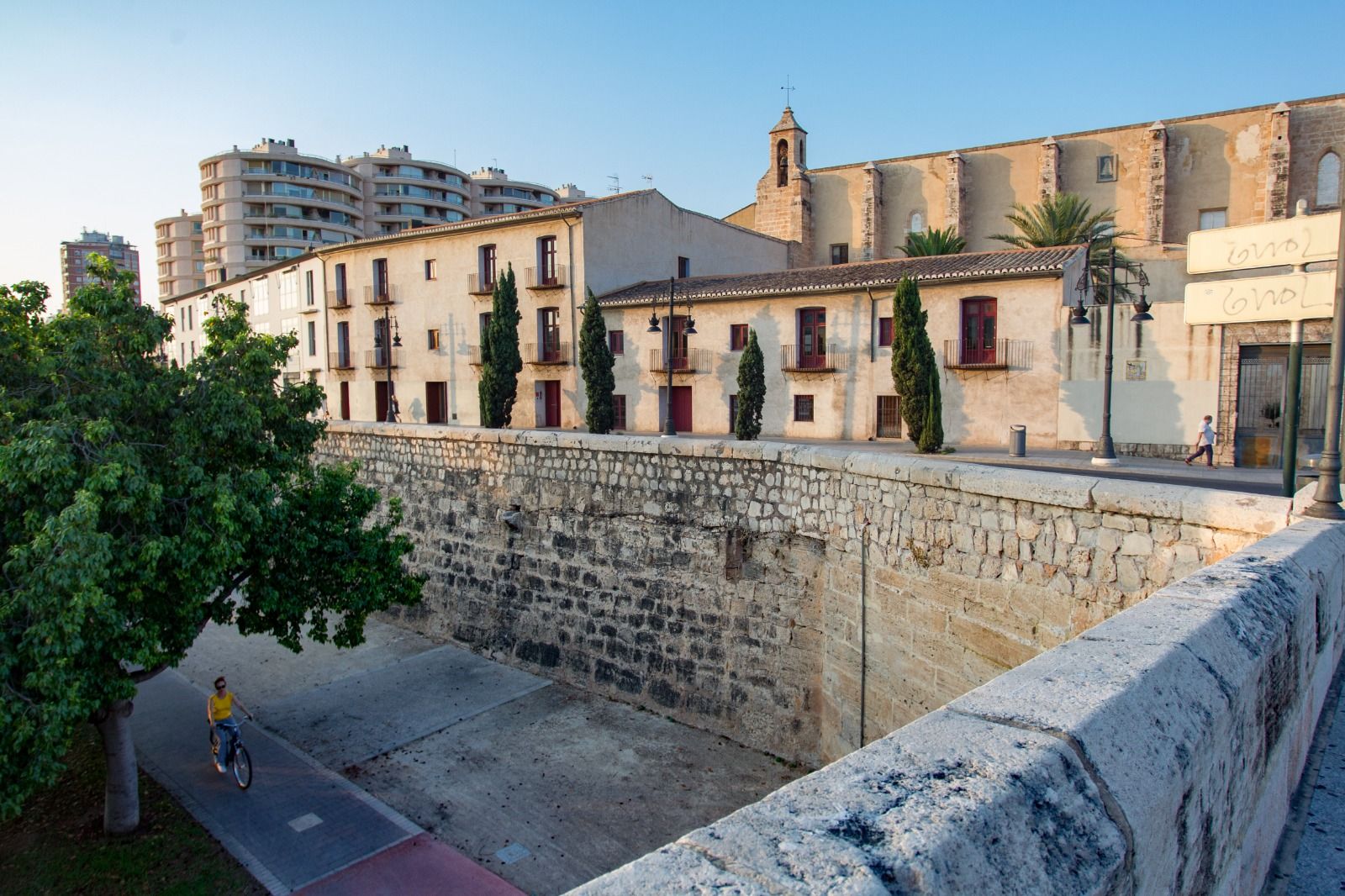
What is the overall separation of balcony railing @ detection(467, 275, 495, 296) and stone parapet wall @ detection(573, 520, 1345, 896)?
3215 centimetres

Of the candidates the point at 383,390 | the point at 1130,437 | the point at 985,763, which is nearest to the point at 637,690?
the point at 985,763

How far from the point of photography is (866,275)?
25562mm

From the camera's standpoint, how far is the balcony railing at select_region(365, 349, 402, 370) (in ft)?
118

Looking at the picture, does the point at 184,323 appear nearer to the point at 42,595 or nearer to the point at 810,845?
the point at 42,595

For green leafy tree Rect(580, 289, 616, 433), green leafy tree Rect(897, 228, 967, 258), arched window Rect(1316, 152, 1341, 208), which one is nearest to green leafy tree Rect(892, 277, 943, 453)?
green leafy tree Rect(580, 289, 616, 433)

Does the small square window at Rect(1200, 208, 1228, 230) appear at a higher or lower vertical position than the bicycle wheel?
higher

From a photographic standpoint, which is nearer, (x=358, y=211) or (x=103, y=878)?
(x=103, y=878)

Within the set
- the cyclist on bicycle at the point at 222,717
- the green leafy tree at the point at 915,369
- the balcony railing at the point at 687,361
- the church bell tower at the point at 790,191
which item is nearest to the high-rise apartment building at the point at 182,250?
the church bell tower at the point at 790,191

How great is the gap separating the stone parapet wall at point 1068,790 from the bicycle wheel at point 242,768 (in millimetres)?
9414

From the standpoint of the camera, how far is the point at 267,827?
8.24 meters

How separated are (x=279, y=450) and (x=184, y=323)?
2087 inches

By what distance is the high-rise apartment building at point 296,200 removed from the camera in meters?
67.2

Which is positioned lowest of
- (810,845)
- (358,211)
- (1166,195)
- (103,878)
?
(103,878)

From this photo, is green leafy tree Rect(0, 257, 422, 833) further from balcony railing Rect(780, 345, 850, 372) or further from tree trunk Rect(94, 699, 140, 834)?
balcony railing Rect(780, 345, 850, 372)
